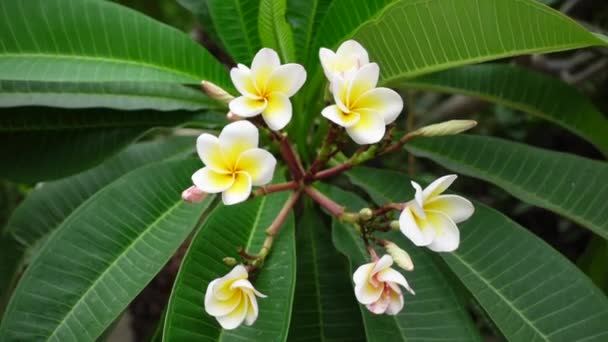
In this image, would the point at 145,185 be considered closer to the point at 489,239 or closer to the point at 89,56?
the point at 89,56

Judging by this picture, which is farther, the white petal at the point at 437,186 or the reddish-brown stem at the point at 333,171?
the reddish-brown stem at the point at 333,171

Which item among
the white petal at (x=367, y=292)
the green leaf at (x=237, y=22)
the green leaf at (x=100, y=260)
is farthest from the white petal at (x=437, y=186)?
the green leaf at (x=237, y=22)

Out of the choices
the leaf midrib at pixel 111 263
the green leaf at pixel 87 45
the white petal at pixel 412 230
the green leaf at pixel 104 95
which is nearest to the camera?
the white petal at pixel 412 230

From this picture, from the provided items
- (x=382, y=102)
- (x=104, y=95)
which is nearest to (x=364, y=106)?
(x=382, y=102)

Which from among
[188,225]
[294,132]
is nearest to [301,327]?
[188,225]

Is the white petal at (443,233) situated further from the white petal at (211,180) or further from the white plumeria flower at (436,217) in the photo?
the white petal at (211,180)

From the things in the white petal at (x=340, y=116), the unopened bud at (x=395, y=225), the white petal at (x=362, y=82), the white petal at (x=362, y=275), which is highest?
the white petal at (x=362, y=82)

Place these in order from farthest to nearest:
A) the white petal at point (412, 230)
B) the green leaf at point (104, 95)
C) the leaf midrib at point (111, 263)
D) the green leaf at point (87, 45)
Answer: the green leaf at point (104, 95) < the green leaf at point (87, 45) < the leaf midrib at point (111, 263) < the white petal at point (412, 230)

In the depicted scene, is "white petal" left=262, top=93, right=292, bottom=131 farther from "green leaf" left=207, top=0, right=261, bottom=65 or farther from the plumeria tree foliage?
"green leaf" left=207, top=0, right=261, bottom=65

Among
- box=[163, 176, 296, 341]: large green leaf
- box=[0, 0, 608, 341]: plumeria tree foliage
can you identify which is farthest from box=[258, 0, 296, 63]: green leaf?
box=[163, 176, 296, 341]: large green leaf
